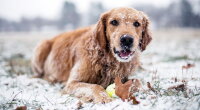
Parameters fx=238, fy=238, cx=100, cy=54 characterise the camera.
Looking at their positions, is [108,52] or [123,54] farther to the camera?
[108,52]

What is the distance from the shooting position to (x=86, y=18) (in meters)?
72.8

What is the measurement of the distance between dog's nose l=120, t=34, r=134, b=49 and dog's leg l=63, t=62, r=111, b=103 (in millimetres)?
807

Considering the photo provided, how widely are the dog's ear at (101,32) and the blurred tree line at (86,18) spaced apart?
1867 inches

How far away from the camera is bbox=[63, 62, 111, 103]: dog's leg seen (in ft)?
12.0

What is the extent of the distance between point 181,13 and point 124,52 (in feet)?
167

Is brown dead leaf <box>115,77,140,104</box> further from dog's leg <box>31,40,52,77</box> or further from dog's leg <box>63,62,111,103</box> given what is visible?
dog's leg <box>31,40,52,77</box>

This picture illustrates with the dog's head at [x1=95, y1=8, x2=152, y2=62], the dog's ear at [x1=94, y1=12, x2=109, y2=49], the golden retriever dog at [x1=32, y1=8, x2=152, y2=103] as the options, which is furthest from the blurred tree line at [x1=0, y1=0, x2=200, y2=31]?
the dog's ear at [x1=94, y1=12, x2=109, y2=49]

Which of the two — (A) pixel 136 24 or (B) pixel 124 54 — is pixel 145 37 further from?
(B) pixel 124 54

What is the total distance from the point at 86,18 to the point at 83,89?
6967cm

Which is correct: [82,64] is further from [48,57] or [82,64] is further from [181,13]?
[181,13]

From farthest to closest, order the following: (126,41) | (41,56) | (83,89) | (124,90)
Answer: (41,56) < (83,89) < (126,41) < (124,90)

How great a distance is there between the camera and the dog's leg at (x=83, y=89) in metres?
3.66

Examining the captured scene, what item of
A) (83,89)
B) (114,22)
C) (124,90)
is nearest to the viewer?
(124,90)

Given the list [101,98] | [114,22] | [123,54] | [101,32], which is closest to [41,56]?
[101,32]
